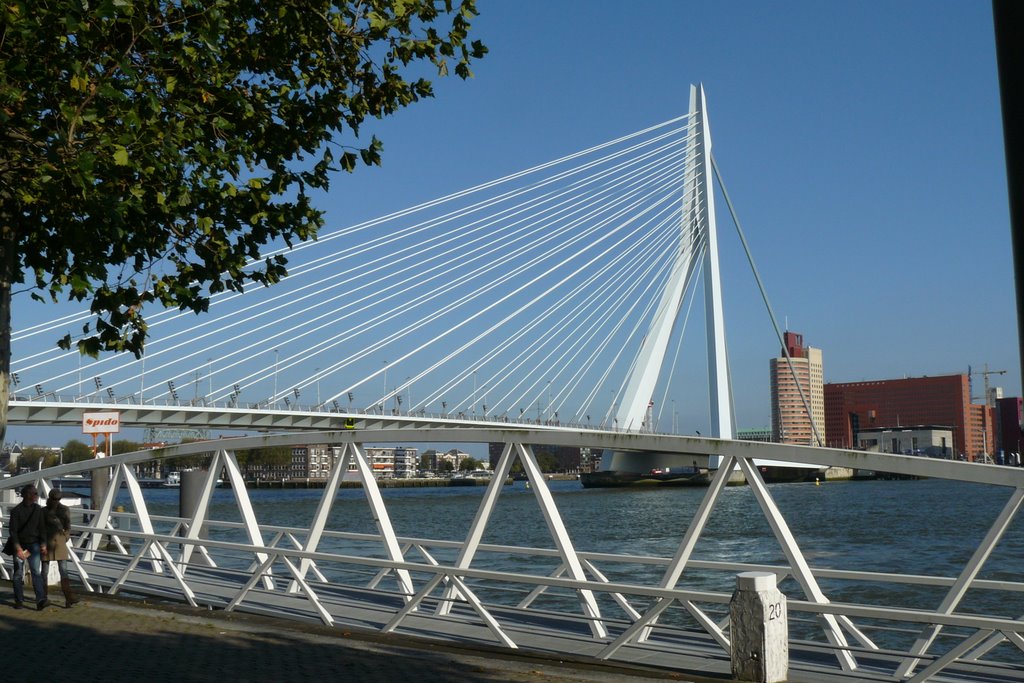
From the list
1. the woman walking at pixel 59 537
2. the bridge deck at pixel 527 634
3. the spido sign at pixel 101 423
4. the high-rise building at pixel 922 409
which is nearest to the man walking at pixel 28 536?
the woman walking at pixel 59 537

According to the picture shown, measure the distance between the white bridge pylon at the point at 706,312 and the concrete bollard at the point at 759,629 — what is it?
35.6 m

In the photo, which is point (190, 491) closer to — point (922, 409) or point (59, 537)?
point (59, 537)

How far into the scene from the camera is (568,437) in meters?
8.45

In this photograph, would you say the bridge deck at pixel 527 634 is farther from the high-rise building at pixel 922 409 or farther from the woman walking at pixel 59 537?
the high-rise building at pixel 922 409

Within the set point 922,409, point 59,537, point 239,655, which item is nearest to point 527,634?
point 239,655

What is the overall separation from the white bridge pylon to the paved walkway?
33577 mm

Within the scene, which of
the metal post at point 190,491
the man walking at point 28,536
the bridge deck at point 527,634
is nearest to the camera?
the bridge deck at point 527,634

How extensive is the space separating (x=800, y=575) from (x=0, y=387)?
6.15m

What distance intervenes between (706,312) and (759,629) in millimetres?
38320

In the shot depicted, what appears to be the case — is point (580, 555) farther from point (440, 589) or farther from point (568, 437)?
point (440, 589)

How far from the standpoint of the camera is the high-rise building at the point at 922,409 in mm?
171125

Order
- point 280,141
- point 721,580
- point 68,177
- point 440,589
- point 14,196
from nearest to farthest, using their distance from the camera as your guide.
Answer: point 68,177, point 14,196, point 280,141, point 440,589, point 721,580

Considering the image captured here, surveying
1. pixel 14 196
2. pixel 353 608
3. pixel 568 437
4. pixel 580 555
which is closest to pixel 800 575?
pixel 568 437

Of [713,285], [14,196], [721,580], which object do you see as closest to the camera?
[14,196]
